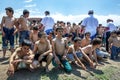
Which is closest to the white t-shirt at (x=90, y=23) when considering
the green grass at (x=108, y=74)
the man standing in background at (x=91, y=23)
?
the man standing in background at (x=91, y=23)

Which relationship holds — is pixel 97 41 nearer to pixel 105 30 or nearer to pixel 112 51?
pixel 112 51

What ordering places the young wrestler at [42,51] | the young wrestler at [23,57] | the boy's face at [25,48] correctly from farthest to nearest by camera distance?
the young wrestler at [42,51] < the boy's face at [25,48] < the young wrestler at [23,57]

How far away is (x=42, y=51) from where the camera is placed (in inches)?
347

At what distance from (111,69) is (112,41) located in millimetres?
2466

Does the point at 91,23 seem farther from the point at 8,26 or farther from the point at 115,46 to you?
the point at 8,26

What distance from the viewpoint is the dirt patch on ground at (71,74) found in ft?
27.2

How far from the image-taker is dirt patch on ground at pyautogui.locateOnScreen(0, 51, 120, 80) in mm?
8289

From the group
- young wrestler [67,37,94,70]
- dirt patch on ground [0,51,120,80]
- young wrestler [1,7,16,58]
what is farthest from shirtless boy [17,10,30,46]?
young wrestler [67,37,94,70]

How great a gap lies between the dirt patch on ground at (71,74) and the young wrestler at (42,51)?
322mm

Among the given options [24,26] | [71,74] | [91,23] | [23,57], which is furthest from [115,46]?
[23,57]

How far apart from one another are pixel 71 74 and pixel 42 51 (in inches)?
54.1

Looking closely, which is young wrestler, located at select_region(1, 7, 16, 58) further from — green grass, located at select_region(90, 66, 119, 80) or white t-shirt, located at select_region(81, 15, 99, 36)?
white t-shirt, located at select_region(81, 15, 99, 36)

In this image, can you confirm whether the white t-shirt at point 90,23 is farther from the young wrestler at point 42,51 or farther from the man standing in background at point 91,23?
the young wrestler at point 42,51

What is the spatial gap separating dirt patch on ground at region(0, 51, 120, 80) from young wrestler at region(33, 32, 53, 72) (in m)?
0.32
